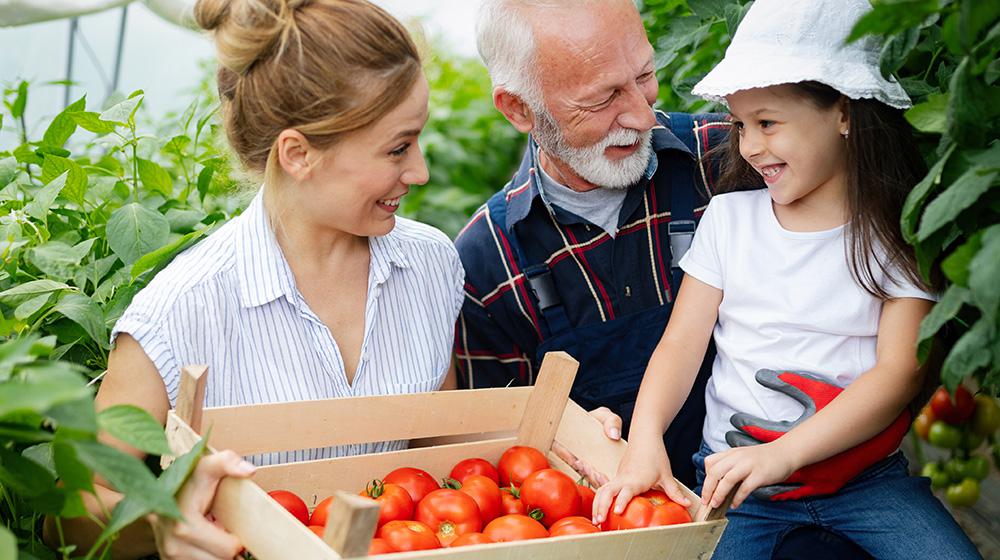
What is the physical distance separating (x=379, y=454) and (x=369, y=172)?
20.9 inches

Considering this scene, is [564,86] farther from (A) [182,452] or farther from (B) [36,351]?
(B) [36,351]

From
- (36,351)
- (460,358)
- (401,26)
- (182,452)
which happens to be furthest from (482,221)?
(36,351)

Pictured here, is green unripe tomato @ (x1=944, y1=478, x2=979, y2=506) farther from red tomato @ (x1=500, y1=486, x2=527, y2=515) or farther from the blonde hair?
the blonde hair

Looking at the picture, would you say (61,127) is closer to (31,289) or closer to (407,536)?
(31,289)

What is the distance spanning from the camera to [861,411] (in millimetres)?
1891

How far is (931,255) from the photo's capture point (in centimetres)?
147

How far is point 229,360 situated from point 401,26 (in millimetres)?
726

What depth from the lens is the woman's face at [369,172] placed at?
6.56ft

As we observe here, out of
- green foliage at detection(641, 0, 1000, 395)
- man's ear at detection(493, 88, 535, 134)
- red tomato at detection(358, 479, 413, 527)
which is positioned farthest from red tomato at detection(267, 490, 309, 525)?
man's ear at detection(493, 88, 535, 134)

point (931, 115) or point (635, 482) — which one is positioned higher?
point (931, 115)

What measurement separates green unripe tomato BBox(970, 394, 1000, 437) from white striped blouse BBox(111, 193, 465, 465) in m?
1.77

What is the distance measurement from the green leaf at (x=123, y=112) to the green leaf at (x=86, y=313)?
18.0 inches

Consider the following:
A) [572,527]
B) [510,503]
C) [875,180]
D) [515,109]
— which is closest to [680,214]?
[515,109]

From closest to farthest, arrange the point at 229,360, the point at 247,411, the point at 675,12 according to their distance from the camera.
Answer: the point at 247,411, the point at 229,360, the point at 675,12
